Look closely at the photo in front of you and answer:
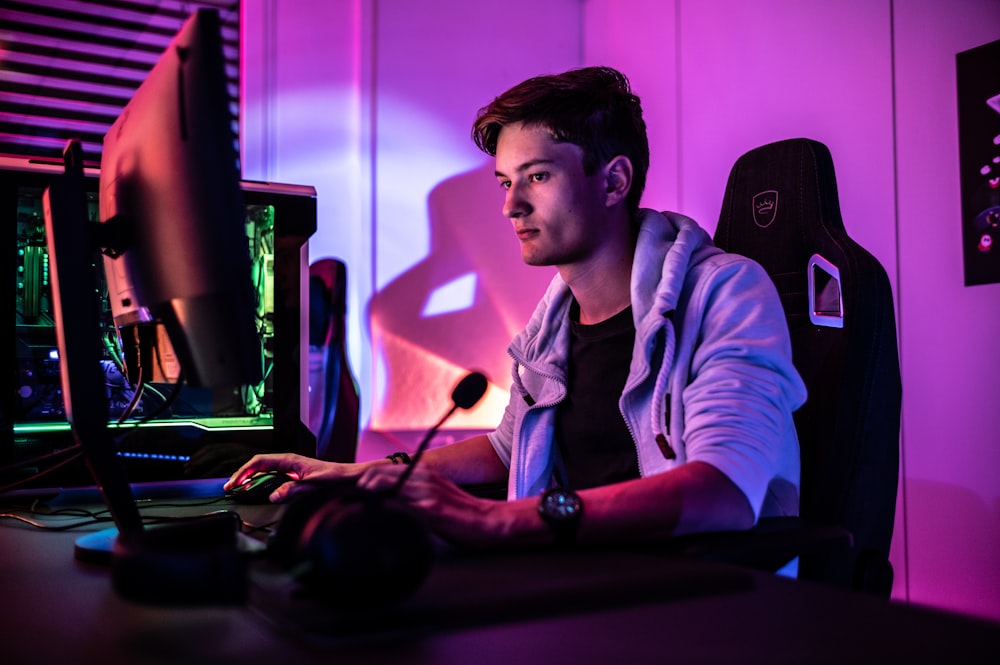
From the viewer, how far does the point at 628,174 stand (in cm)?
167

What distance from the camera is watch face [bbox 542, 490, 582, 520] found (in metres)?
0.84

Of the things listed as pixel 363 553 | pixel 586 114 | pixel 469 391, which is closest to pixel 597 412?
pixel 586 114

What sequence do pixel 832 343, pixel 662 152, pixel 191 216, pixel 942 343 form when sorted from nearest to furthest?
pixel 191 216
pixel 832 343
pixel 942 343
pixel 662 152

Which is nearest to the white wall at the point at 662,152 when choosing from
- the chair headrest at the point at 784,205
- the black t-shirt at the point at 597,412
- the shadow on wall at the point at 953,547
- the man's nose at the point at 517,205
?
the shadow on wall at the point at 953,547

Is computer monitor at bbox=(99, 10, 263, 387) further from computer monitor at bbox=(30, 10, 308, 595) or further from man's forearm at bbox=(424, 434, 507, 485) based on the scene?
man's forearm at bbox=(424, 434, 507, 485)

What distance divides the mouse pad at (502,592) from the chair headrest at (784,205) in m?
0.80

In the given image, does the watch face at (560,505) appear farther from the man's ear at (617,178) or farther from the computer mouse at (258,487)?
Answer: the man's ear at (617,178)

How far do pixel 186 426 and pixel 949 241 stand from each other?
7.20 feet

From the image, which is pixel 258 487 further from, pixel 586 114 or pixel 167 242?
pixel 586 114

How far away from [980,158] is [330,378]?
219 cm

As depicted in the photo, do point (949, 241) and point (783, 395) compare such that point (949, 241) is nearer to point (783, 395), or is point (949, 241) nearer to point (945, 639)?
point (783, 395)

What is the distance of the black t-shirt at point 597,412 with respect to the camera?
1.46 meters

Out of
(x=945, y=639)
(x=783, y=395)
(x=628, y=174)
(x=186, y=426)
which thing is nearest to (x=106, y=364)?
(x=186, y=426)

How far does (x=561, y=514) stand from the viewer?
841 mm
